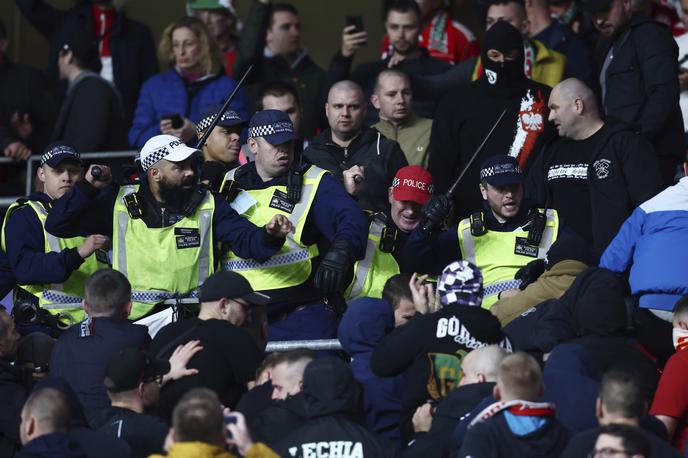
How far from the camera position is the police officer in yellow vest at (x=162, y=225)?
10578 mm

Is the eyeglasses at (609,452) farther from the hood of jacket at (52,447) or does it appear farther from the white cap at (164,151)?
the white cap at (164,151)

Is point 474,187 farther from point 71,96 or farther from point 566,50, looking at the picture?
point 71,96

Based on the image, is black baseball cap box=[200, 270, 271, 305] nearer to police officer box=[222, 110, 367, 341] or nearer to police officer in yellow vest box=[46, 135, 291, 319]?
police officer in yellow vest box=[46, 135, 291, 319]

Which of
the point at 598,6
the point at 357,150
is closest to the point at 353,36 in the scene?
the point at 357,150

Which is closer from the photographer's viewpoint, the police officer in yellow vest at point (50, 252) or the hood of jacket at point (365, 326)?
the hood of jacket at point (365, 326)

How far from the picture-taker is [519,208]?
437 inches

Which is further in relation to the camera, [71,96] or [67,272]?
[71,96]

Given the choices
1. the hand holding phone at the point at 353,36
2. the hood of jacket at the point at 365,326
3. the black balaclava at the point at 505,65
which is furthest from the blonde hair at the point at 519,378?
the hand holding phone at the point at 353,36

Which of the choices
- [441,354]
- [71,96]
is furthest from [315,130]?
[441,354]

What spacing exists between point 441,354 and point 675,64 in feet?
14.2

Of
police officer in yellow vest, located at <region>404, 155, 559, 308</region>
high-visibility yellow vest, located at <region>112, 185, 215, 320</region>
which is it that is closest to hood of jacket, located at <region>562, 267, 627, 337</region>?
police officer in yellow vest, located at <region>404, 155, 559, 308</region>

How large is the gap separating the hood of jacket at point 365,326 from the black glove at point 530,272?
1.40 meters

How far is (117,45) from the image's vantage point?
1478 cm

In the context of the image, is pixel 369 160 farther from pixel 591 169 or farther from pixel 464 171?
pixel 591 169
